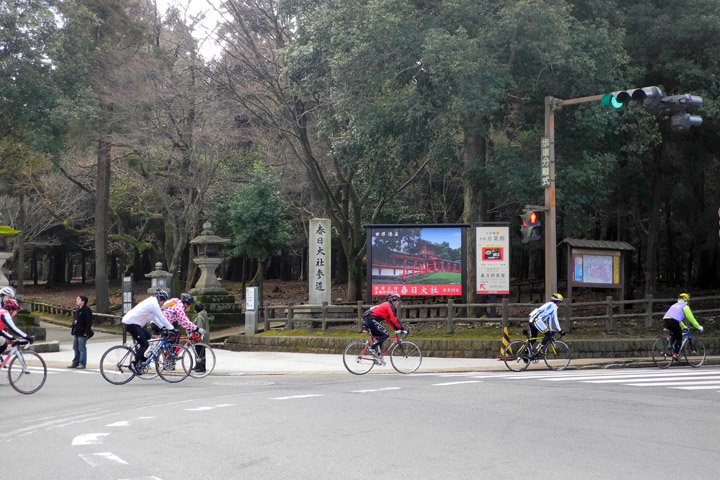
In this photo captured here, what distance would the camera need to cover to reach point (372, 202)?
125 ft

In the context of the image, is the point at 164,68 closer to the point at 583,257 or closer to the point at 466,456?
the point at 583,257

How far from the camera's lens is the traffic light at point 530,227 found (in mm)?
17453

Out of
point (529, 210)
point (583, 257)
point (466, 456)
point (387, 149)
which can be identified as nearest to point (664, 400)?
point (466, 456)

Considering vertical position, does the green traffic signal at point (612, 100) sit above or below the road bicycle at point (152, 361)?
above

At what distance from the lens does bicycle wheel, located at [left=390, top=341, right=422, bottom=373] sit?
16.5m

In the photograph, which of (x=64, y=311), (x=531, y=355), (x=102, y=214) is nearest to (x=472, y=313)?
(x=531, y=355)

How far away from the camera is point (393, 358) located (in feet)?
54.5

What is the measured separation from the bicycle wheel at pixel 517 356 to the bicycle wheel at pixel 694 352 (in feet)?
12.5

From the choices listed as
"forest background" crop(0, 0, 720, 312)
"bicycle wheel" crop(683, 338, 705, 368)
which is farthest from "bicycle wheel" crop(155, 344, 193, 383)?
"bicycle wheel" crop(683, 338, 705, 368)

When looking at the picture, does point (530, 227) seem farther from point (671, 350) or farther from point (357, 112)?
point (357, 112)

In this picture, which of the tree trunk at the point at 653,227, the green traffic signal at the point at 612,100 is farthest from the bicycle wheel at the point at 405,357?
the tree trunk at the point at 653,227

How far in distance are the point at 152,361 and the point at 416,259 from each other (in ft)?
34.6

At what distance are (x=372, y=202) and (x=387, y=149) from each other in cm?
1147

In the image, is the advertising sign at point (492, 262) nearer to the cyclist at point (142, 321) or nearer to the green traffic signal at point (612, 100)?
the green traffic signal at point (612, 100)
